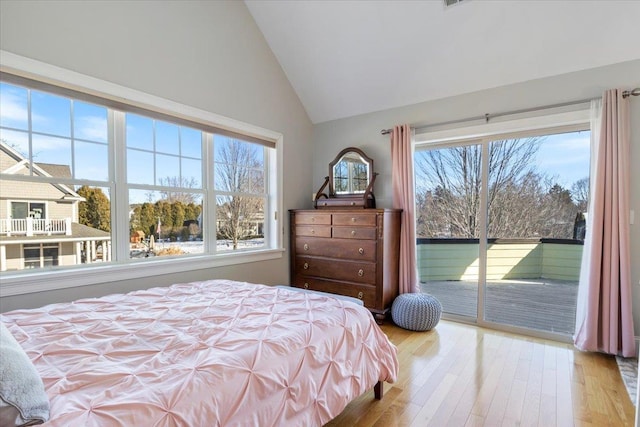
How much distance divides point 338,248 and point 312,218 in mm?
488

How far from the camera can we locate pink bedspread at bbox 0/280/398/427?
90 cm

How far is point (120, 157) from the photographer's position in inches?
97.1

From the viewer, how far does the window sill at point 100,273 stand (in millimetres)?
1966

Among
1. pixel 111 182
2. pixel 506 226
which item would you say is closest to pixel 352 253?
pixel 506 226

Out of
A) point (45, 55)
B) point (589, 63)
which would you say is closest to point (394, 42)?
point (589, 63)

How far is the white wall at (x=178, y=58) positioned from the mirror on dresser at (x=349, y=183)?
411mm

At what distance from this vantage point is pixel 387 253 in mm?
3221

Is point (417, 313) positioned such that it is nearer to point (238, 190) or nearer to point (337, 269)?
point (337, 269)

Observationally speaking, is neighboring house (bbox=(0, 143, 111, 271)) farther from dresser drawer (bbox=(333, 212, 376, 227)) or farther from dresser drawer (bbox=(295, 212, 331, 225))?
dresser drawer (bbox=(333, 212, 376, 227))

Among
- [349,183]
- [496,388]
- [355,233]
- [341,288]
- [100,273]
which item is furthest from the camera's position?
[349,183]

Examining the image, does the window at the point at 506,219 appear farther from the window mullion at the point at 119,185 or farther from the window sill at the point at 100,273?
the window mullion at the point at 119,185

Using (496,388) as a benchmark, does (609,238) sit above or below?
above

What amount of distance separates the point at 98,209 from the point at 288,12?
2.60 m

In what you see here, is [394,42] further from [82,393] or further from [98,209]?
[82,393]
